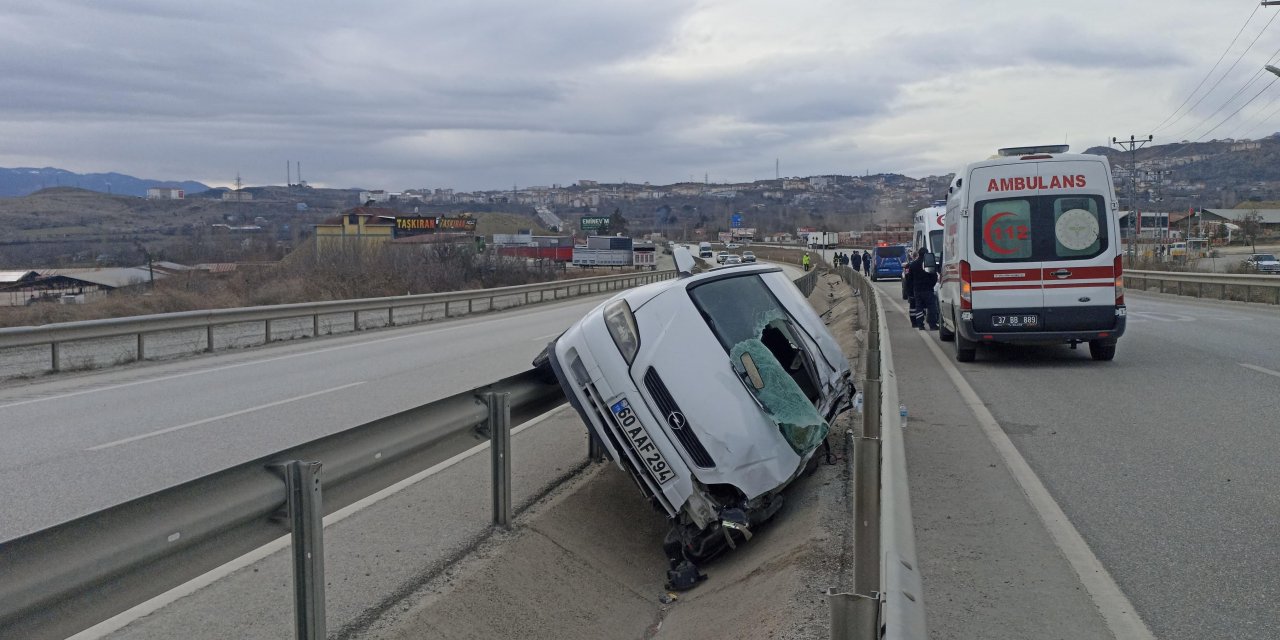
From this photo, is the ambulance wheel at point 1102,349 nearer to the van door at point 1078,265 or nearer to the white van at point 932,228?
the van door at point 1078,265

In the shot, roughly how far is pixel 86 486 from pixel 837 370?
5.88 meters

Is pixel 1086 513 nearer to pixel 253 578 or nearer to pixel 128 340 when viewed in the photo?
pixel 253 578

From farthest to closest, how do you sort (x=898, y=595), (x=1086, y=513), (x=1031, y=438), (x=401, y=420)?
1. (x=1031, y=438)
2. (x=1086, y=513)
3. (x=401, y=420)
4. (x=898, y=595)

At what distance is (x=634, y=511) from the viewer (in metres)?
7.95

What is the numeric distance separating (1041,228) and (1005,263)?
67 cm

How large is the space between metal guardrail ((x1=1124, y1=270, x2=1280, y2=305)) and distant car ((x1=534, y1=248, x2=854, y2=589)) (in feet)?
85.0

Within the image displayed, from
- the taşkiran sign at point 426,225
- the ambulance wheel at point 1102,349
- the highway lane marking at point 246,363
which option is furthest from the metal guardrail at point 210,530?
the taşkiran sign at point 426,225

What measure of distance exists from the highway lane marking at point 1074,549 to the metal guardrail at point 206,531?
357 centimetres

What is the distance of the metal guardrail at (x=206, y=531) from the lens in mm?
3189

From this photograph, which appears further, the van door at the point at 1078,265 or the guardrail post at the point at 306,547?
the van door at the point at 1078,265

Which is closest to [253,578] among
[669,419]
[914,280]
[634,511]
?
[669,419]

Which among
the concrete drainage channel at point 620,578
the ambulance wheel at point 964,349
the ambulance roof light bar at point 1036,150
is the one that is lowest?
the concrete drainage channel at point 620,578

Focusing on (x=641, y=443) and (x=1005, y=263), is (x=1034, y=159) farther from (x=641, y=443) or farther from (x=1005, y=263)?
(x=641, y=443)

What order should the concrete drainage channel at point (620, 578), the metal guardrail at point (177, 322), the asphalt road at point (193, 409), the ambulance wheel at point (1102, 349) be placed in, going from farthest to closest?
the metal guardrail at point (177, 322)
the ambulance wheel at point (1102, 349)
the asphalt road at point (193, 409)
the concrete drainage channel at point (620, 578)
